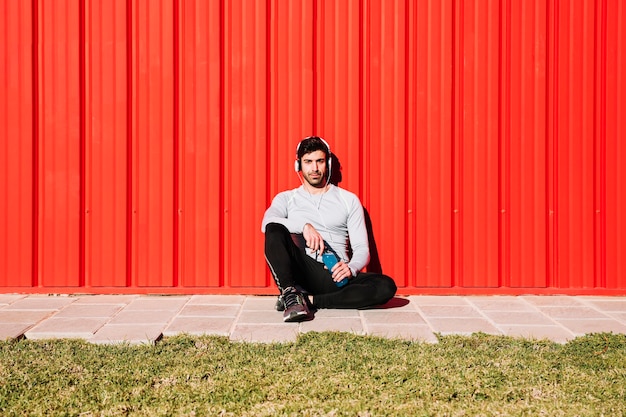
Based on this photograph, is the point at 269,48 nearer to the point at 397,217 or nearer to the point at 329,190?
the point at 329,190

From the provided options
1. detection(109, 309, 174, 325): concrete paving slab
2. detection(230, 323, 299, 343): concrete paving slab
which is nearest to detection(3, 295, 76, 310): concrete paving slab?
detection(109, 309, 174, 325): concrete paving slab

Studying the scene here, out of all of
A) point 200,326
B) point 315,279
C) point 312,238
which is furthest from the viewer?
point 315,279

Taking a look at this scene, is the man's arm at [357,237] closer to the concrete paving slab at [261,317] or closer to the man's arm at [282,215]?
the man's arm at [282,215]

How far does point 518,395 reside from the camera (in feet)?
8.83

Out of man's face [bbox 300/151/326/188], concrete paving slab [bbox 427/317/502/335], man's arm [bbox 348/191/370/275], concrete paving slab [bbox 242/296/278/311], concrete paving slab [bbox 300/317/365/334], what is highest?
man's face [bbox 300/151/326/188]

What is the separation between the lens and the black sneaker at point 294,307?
3.94 meters

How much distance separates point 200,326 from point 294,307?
23.3 inches

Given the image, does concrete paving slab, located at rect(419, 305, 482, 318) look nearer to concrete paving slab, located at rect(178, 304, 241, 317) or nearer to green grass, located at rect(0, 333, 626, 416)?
green grass, located at rect(0, 333, 626, 416)

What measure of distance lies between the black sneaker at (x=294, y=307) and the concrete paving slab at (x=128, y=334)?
0.77 metres

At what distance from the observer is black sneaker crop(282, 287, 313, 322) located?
3938 mm

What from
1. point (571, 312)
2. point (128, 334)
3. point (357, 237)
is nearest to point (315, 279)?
point (357, 237)

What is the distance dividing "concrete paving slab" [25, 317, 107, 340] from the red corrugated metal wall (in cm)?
90

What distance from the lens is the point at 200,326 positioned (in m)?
3.88

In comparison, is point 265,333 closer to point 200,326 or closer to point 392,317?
point 200,326
